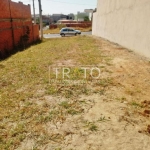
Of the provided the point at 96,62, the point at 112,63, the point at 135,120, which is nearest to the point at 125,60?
the point at 112,63

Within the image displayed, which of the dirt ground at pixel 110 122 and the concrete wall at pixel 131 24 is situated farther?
the concrete wall at pixel 131 24

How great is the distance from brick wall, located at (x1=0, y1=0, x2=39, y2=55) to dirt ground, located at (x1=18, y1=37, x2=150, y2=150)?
316 inches

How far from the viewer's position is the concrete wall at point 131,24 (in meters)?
9.35

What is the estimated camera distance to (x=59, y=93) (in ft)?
16.4

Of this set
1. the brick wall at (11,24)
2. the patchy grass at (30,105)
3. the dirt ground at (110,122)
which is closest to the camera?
the dirt ground at (110,122)

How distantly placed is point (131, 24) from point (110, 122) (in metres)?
9.56

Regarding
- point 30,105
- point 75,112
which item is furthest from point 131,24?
point 30,105

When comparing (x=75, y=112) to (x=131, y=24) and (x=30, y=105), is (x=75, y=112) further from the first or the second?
(x=131, y=24)

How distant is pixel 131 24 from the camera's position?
11469 mm

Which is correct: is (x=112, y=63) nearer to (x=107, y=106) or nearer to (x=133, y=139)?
(x=107, y=106)

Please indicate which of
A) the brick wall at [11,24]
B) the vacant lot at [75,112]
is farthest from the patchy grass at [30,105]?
the brick wall at [11,24]

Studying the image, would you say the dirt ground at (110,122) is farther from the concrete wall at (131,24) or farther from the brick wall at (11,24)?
the brick wall at (11,24)

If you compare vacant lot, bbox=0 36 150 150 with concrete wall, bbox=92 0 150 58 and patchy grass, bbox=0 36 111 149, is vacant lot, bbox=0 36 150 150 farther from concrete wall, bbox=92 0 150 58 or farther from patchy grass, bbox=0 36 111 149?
concrete wall, bbox=92 0 150 58

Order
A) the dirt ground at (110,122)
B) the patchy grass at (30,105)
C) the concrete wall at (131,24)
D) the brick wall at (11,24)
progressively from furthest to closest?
the brick wall at (11,24) → the concrete wall at (131,24) → the patchy grass at (30,105) → the dirt ground at (110,122)
